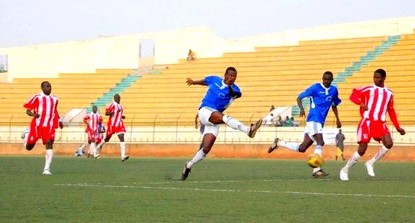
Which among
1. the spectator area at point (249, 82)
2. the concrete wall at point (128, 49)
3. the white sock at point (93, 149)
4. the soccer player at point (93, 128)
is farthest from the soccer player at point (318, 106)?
the concrete wall at point (128, 49)

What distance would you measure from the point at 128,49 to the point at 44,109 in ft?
133

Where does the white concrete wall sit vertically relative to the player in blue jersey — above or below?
above

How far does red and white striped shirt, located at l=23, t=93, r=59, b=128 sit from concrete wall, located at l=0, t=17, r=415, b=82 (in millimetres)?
34690

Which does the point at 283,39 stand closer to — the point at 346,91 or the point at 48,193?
the point at 346,91

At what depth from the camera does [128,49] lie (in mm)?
61719

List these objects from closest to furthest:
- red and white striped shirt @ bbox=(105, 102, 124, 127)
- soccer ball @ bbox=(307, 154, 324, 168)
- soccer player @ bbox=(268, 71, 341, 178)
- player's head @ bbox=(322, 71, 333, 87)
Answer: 1. soccer ball @ bbox=(307, 154, 324, 168)
2. player's head @ bbox=(322, 71, 333, 87)
3. soccer player @ bbox=(268, 71, 341, 178)
4. red and white striped shirt @ bbox=(105, 102, 124, 127)

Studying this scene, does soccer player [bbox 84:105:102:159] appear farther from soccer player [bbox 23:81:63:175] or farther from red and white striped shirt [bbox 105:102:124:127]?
soccer player [bbox 23:81:63:175]

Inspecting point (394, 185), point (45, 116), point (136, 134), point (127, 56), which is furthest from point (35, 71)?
point (394, 185)

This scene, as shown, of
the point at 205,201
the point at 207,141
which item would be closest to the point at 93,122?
the point at 207,141

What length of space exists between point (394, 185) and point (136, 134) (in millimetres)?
28647

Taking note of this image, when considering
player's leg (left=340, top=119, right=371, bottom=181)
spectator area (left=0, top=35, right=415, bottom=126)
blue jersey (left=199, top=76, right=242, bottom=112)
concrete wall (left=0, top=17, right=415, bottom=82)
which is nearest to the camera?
blue jersey (left=199, top=76, right=242, bottom=112)

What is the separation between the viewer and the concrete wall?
56250 millimetres

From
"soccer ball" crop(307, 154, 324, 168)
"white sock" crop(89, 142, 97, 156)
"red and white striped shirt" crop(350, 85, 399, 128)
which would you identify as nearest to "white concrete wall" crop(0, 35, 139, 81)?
"white sock" crop(89, 142, 97, 156)

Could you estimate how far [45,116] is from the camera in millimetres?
21422
